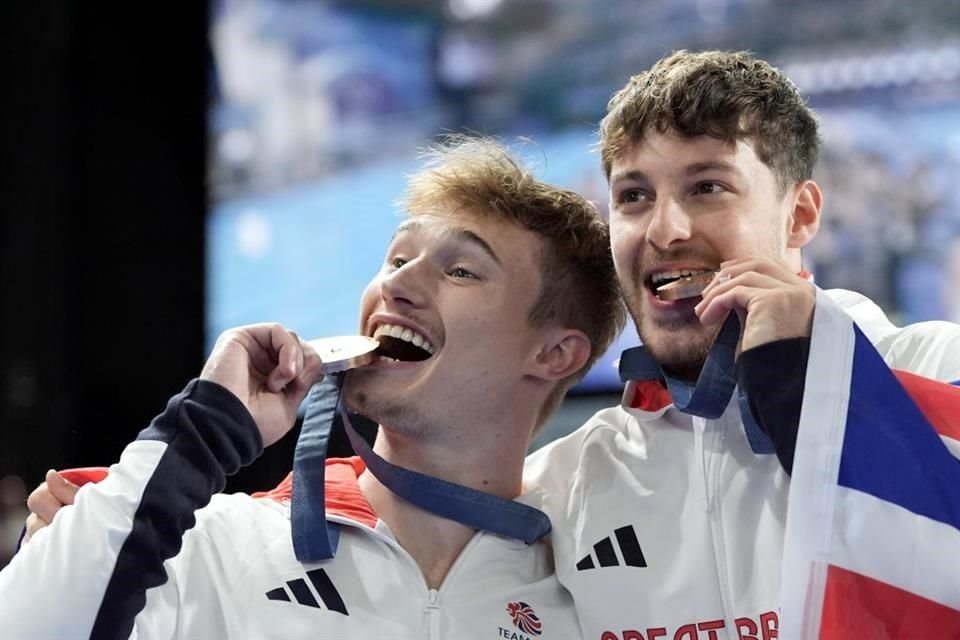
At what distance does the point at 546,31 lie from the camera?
475cm

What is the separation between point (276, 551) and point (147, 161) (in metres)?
3.07

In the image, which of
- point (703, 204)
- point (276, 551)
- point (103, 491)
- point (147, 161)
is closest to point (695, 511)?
point (703, 204)

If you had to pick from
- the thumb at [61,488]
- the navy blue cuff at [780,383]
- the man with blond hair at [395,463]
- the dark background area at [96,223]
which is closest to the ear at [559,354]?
the man with blond hair at [395,463]

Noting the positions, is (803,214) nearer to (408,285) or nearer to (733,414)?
(733,414)

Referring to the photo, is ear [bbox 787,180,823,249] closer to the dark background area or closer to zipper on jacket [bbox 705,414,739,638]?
zipper on jacket [bbox 705,414,739,638]

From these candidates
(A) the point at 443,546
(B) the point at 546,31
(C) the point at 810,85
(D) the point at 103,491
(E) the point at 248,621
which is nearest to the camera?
(D) the point at 103,491

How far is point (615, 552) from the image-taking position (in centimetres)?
231

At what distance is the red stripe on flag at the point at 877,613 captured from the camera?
184cm

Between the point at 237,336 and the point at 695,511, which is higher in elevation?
the point at 237,336

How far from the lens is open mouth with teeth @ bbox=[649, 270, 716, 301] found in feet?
7.43

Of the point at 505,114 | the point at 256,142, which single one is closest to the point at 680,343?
the point at 505,114

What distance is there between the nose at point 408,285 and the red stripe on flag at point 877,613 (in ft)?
3.15

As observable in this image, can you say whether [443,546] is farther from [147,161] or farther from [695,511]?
[147,161]

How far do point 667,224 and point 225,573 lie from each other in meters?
0.91
